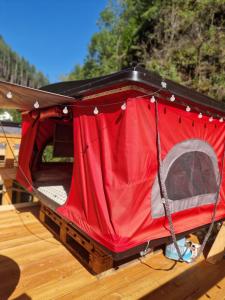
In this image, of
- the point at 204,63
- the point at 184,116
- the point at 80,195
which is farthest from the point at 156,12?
the point at 80,195

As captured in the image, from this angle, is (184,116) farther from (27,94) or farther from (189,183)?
(27,94)

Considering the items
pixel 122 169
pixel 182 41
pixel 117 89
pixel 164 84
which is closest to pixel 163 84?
pixel 164 84

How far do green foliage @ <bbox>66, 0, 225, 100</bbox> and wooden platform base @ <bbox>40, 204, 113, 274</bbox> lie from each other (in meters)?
6.86

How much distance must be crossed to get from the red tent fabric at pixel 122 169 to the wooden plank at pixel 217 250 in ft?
2.00

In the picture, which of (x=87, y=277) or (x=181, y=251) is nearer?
(x=87, y=277)

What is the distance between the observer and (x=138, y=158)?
2.18 m

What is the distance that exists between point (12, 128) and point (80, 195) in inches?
211

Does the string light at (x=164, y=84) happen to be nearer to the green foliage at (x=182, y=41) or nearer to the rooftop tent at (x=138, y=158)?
the rooftop tent at (x=138, y=158)

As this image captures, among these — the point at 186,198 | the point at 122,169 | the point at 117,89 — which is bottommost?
the point at 186,198

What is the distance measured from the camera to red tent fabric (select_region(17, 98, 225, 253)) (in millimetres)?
2135

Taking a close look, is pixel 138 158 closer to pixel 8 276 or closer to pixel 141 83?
pixel 141 83

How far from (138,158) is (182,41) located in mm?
9102

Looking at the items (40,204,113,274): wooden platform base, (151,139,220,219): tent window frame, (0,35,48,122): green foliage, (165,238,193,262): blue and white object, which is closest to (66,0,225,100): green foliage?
(151,139,220,219): tent window frame

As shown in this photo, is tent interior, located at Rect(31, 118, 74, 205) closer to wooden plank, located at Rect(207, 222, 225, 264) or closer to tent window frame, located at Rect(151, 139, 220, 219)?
tent window frame, located at Rect(151, 139, 220, 219)
